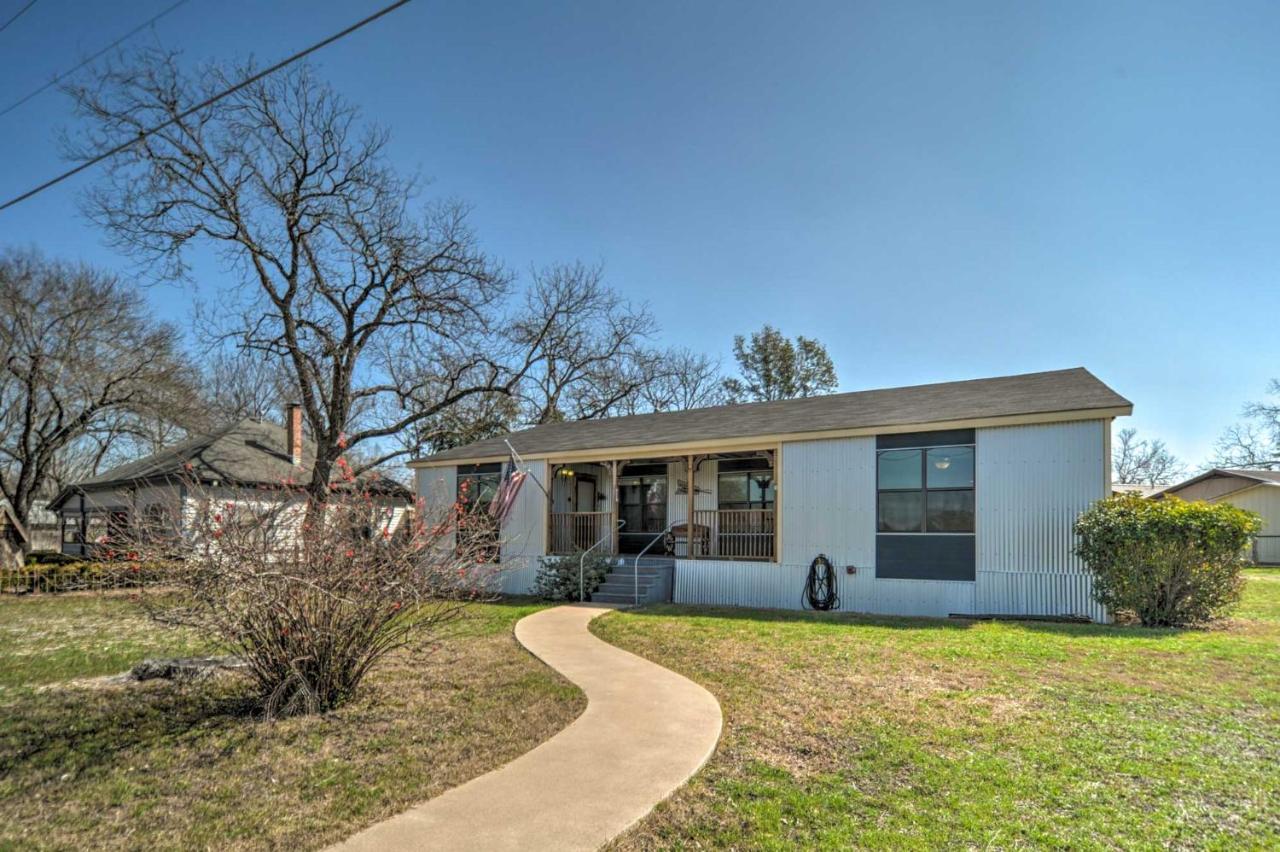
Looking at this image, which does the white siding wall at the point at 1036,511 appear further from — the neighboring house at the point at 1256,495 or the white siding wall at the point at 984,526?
the neighboring house at the point at 1256,495

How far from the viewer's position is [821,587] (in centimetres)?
1332

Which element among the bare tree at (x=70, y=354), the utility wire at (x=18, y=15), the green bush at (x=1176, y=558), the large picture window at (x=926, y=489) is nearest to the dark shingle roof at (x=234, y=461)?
the bare tree at (x=70, y=354)

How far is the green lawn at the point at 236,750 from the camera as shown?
13.1ft

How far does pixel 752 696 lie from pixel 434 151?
13.4 meters

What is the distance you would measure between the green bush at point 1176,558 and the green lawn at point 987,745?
118 centimetres

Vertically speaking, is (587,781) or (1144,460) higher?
(1144,460)

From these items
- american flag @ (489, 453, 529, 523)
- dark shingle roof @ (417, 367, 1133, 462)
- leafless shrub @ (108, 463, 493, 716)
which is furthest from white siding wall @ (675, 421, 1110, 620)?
leafless shrub @ (108, 463, 493, 716)

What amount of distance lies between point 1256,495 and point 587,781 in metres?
32.7

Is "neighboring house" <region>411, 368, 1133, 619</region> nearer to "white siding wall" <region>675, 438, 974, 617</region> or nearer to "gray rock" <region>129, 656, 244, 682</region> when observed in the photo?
"white siding wall" <region>675, 438, 974, 617</region>

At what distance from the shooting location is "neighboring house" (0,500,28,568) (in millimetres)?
20156

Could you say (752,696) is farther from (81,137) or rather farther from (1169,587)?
(81,137)

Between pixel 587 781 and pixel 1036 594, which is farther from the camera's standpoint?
pixel 1036 594

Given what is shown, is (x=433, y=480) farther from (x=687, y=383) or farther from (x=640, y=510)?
(x=687, y=383)

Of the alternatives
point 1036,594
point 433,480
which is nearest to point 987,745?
point 1036,594
